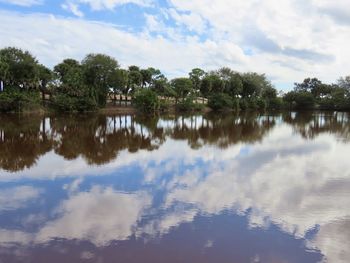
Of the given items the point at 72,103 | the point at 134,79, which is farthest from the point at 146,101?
the point at 72,103

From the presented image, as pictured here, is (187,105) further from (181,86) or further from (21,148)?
(21,148)

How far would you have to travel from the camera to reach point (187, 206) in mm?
9758

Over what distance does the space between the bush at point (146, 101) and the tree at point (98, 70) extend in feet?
15.2

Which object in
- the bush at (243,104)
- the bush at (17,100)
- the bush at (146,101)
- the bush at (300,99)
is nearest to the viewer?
the bush at (17,100)

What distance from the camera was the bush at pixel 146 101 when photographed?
5557cm

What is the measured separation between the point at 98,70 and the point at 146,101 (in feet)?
27.0

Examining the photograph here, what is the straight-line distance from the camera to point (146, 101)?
5644 centimetres

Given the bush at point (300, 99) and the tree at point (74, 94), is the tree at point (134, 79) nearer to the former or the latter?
the tree at point (74, 94)

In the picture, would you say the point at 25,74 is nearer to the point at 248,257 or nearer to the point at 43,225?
the point at 43,225

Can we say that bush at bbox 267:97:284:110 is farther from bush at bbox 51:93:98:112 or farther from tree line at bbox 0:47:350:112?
bush at bbox 51:93:98:112

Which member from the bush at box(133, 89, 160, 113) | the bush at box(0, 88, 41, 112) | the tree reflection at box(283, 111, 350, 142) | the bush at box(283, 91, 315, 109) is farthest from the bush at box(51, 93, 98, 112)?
the bush at box(283, 91, 315, 109)

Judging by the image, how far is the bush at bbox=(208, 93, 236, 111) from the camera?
7425 centimetres

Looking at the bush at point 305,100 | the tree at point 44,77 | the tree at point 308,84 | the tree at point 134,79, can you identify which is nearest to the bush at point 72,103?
the tree at point 44,77

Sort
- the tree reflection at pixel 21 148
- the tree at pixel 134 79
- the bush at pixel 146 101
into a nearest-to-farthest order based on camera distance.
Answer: the tree reflection at pixel 21 148, the bush at pixel 146 101, the tree at pixel 134 79
